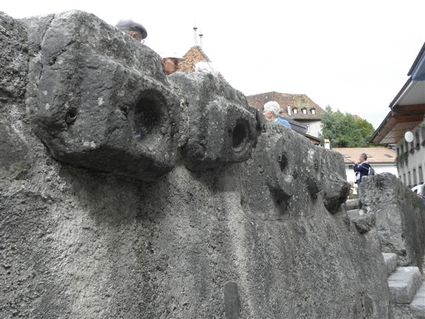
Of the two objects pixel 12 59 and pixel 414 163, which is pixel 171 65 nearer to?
pixel 12 59

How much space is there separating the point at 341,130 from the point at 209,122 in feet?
195

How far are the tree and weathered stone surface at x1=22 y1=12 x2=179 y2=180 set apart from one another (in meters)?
57.0

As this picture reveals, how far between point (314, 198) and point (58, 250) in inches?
72.9

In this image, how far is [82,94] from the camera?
1.13 meters

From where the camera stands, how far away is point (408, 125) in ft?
62.3

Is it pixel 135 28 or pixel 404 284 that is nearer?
pixel 135 28

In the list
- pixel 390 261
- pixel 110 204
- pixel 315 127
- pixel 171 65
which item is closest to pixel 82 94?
pixel 110 204

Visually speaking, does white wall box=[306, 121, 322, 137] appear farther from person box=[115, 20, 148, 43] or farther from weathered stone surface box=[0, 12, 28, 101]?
weathered stone surface box=[0, 12, 28, 101]

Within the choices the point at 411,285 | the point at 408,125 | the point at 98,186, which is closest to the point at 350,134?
the point at 408,125

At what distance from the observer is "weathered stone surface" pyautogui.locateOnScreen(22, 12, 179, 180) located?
43.9 inches

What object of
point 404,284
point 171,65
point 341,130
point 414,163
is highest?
point 341,130

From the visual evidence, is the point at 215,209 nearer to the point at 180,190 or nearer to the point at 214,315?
the point at 180,190

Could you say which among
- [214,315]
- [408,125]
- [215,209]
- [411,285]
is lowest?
[411,285]

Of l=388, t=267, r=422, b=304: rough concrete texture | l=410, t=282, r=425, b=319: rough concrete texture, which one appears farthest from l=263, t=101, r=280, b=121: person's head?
l=410, t=282, r=425, b=319: rough concrete texture
